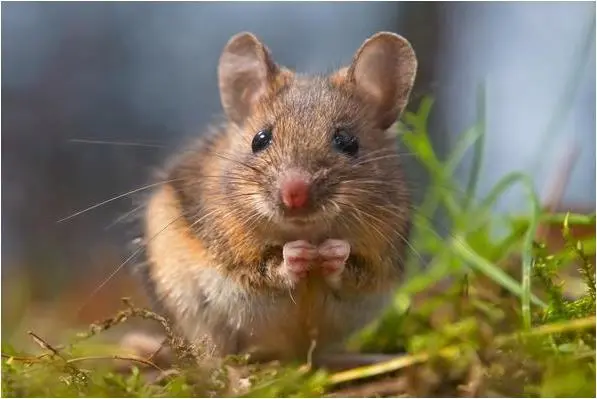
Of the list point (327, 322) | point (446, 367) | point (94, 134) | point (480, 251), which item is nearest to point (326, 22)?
point (94, 134)

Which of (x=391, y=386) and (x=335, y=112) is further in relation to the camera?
(x=335, y=112)

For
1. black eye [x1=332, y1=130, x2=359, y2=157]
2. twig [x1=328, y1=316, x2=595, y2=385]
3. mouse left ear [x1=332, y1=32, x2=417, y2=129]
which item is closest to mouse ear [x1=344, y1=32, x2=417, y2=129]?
mouse left ear [x1=332, y1=32, x2=417, y2=129]

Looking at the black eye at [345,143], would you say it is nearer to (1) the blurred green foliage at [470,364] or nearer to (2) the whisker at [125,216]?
(1) the blurred green foliage at [470,364]

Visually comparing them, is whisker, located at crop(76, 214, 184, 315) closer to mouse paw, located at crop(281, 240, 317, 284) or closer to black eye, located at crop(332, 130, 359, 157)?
mouse paw, located at crop(281, 240, 317, 284)

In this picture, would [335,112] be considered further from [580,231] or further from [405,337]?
[580,231]

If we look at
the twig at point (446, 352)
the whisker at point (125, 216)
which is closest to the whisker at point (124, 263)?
the whisker at point (125, 216)

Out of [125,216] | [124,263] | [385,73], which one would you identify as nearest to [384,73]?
[385,73]
